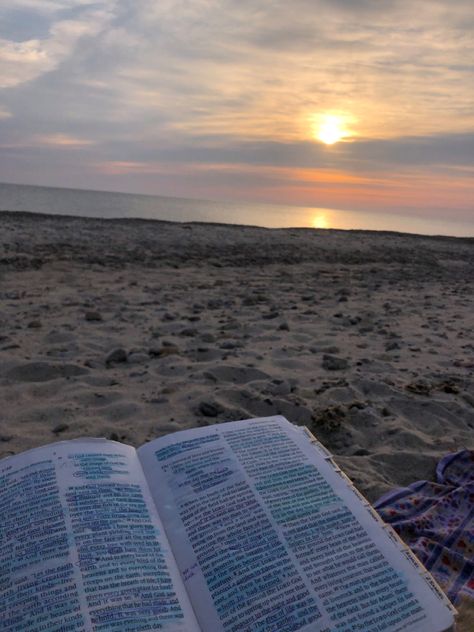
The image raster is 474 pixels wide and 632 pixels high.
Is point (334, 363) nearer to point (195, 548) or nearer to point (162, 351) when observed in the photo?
point (162, 351)

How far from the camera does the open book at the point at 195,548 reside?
4.89ft

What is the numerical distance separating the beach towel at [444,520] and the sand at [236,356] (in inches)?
4.8

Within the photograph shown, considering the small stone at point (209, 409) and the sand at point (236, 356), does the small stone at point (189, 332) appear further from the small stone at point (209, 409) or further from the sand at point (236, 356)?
the small stone at point (209, 409)

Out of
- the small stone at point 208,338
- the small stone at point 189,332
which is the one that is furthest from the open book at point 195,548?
the small stone at point 189,332

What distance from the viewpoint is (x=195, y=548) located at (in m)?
1.70

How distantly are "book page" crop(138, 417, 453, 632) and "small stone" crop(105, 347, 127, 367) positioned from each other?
190cm


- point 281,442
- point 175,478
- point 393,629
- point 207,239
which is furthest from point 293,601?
Answer: point 207,239

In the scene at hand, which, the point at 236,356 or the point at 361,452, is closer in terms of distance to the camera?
the point at 361,452

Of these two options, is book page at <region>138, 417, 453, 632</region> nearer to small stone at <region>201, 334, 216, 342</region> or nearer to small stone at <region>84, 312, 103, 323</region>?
small stone at <region>201, 334, 216, 342</region>

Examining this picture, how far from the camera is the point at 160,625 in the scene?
1.45 metres

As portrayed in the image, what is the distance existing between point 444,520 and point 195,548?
1.22 meters

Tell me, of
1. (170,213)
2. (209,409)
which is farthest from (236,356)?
(170,213)

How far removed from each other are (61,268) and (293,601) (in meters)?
6.88

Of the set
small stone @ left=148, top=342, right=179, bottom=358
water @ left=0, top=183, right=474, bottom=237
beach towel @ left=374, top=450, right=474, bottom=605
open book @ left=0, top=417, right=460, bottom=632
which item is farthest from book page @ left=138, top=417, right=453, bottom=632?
water @ left=0, top=183, right=474, bottom=237
